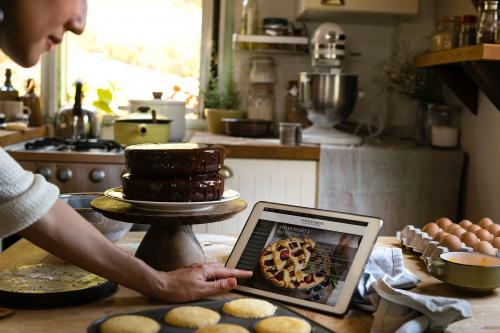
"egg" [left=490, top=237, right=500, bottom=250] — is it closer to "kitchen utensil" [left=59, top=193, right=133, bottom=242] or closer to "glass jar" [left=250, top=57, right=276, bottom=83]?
"kitchen utensil" [left=59, top=193, right=133, bottom=242]

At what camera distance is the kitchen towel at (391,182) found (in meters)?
2.87

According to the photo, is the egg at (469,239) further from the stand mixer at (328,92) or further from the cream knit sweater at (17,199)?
the stand mixer at (328,92)

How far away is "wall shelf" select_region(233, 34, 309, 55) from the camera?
3.37m

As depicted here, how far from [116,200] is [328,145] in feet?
5.59

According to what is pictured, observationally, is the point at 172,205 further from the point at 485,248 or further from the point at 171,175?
the point at 485,248

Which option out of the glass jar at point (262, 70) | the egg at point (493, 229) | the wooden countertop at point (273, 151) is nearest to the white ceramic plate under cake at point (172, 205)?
the egg at point (493, 229)

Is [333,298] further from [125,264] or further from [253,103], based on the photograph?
[253,103]

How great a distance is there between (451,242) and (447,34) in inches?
59.5

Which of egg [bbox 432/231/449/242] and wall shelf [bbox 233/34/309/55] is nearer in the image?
egg [bbox 432/231/449/242]

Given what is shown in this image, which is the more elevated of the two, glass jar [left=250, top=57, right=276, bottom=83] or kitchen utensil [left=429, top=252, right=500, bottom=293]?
glass jar [left=250, top=57, right=276, bottom=83]

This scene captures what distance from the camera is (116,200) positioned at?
4.41 ft

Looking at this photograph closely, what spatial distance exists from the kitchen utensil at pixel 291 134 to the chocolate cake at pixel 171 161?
5.39 ft

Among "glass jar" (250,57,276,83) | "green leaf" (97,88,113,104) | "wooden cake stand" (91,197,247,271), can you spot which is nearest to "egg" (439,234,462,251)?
"wooden cake stand" (91,197,247,271)

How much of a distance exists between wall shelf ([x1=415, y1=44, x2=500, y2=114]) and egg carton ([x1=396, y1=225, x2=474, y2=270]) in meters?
0.94
